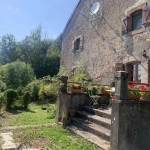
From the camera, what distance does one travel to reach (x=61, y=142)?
4320 mm

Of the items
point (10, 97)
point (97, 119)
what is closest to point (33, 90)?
point (10, 97)

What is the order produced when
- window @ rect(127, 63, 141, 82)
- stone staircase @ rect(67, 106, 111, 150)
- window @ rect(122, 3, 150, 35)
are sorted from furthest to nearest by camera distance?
window @ rect(127, 63, 141, 82), window @ rect(122, 3, 150, 35), stone staircase @ rect(67, 106, 111, 150)

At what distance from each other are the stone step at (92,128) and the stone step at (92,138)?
0.10 meters

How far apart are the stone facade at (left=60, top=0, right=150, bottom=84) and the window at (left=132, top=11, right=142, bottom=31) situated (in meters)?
0.34

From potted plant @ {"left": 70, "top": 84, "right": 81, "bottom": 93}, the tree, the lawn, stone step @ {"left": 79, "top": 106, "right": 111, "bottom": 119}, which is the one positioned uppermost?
the tree

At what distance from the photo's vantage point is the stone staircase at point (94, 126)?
443 centimetres

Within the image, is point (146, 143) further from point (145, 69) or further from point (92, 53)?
point (92, 53)

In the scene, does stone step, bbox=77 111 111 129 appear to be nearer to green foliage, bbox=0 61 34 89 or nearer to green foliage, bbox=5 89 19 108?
green foliage, bbox=5 89 19 108

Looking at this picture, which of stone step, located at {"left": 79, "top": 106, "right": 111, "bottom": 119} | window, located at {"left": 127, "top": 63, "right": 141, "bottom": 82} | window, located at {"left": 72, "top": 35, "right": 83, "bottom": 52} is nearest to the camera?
stone step, located at {"left": 79, "top": 106, "right": 111, "bottom": 119}

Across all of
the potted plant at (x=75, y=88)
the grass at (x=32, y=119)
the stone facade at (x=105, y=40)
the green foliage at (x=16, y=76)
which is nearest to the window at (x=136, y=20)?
the stone facade at (x=105, y=40)

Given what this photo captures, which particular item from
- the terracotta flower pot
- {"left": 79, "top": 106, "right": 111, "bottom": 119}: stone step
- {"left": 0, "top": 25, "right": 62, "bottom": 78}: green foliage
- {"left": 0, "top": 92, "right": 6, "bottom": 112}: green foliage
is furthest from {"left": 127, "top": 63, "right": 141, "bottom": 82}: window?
{"left": 0, "top": 25, "right": 62, "bottom": 78}: green foliage

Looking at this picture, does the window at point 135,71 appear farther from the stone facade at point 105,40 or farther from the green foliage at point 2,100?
the green foliage at point 2,100

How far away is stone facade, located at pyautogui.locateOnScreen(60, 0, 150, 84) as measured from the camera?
8.10 m

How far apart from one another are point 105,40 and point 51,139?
737cm
